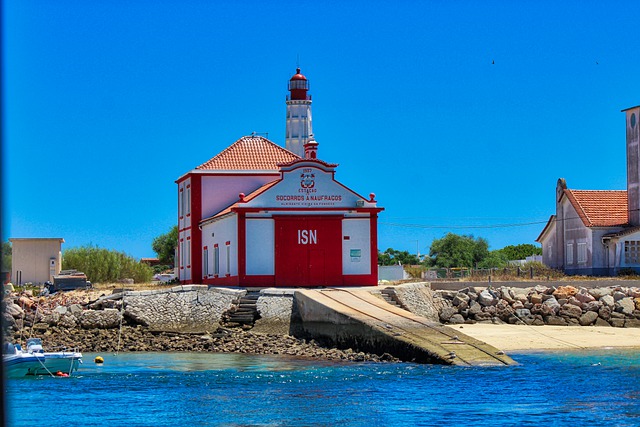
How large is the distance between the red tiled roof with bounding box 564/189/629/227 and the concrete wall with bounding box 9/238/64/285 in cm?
2585

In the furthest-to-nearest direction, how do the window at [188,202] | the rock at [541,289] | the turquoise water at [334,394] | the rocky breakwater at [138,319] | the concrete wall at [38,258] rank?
the concrete wall at [38,258] < the window at [188,202] < the rock at [541,289] < the rocky breakwater at [138,319] < the turquoise water at [334,394]

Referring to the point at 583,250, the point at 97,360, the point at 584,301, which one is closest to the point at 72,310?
the point at 97,360

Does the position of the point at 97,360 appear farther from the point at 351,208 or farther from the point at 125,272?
the point at 125,272

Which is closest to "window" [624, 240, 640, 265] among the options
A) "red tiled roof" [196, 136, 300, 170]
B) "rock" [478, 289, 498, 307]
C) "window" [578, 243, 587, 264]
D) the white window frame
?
"window" [578, 243, 587, 264]

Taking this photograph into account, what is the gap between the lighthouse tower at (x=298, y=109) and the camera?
178 ft

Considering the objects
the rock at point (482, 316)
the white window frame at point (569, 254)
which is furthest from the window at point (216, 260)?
the white window frame at point (569, 254)

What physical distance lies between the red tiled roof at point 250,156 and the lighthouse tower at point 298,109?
12.1 meters

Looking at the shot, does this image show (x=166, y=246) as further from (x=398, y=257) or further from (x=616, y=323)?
(x=616, y=323)

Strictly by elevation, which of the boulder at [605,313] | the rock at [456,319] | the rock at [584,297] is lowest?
the rock at [456,319]

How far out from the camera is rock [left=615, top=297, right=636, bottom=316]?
33500 mm

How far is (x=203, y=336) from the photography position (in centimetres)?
3062

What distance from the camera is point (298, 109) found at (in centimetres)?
5419

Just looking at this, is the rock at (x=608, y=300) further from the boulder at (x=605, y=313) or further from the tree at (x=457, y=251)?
the tree at (x=457, y=251)

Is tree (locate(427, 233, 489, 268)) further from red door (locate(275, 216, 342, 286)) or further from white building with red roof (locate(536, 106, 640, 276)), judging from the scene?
red door (locate(275, 216, 342, 286))
